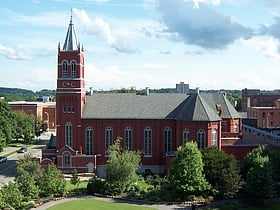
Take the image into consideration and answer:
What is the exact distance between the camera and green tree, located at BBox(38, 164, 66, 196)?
183ft

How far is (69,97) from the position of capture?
74500 mm

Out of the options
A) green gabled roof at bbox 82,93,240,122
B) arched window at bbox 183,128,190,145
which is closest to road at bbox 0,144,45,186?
green gabled roof at bbox 82,93,240,122

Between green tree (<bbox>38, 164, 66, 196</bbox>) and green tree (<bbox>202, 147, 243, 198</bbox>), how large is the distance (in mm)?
17417

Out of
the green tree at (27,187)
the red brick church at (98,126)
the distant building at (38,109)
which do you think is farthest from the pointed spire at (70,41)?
the distant building at (38,109)

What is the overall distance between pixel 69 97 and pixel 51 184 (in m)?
21.5

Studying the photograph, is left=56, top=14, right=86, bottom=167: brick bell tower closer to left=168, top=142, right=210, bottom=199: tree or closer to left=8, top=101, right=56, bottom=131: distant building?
left=168, top=142, right=210, bottom=199: tree

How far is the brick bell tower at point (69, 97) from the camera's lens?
2923 inches

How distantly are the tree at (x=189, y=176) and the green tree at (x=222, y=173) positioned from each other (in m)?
1.31

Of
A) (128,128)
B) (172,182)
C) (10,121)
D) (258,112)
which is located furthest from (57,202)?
(258,112)

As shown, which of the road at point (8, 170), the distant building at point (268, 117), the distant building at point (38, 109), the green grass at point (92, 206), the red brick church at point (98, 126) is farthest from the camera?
the distant building at point (38, 109)

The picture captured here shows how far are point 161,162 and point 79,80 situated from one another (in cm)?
1828

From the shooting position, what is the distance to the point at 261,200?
54.4m

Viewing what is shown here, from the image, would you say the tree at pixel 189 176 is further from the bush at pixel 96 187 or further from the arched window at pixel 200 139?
the arched window at pixel 200 139

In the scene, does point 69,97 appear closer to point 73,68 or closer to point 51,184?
point 73,68
